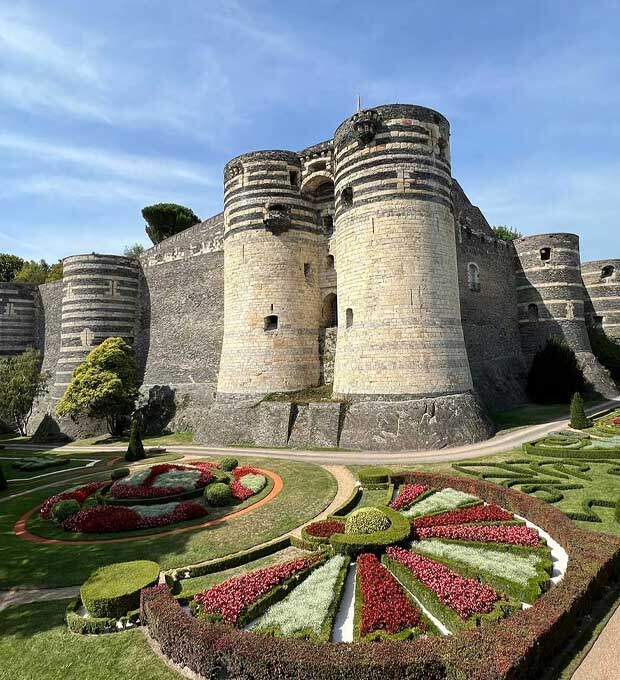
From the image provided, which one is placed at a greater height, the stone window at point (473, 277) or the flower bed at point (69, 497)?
the stone window at point (473, 277)

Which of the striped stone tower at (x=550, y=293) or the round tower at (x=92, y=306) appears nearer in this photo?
the round tower at (x=92, y=306)

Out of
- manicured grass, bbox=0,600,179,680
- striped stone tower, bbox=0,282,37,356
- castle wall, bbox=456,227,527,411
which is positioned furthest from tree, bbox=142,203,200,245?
manicured grass, bbox=0,600,179,680

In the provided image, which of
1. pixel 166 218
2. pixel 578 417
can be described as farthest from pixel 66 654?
pixel 166 218

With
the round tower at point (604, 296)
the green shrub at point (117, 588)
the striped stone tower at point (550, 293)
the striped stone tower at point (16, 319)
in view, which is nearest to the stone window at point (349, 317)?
the green shrub at point (117, 588)

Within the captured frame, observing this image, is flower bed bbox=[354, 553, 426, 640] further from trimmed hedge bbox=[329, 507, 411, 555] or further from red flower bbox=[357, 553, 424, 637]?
trimmed hedge bbox=[329, 507, 411, 555]

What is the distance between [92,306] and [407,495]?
31.8 m

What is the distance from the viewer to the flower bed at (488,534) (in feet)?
34.8

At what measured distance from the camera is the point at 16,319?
4328 cm

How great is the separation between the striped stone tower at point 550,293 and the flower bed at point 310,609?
35.2 meters

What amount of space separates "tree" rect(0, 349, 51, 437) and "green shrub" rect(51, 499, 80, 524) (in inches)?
996

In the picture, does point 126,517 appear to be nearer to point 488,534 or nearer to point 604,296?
point 488,534

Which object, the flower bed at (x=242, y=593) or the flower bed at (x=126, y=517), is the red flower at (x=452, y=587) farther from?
the flower bed at (x=126, y=517)

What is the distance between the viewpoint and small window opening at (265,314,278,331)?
1088 inches

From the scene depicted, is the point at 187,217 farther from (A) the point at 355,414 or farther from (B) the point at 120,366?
(A) the point at 355,414
